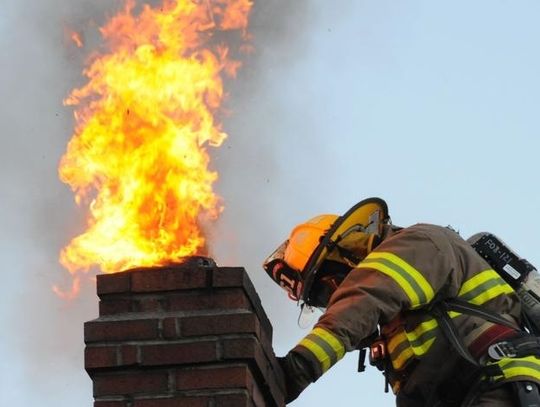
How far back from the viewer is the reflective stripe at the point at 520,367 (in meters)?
4.74

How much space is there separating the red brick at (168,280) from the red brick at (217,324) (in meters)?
0.16

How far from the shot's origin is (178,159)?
5191 mm

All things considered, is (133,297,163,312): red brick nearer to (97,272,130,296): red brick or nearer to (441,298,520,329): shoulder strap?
(97,272,130,296): red brick

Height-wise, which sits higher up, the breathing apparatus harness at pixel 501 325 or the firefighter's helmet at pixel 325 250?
the firefighter's helmet at pixel 325 250

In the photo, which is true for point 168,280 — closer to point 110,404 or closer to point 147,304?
point 147,304

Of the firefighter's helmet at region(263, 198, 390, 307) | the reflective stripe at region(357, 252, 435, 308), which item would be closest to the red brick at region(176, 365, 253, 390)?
the reflective stripe at region(357, 252, 435, 308)

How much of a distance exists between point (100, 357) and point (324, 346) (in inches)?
36.4

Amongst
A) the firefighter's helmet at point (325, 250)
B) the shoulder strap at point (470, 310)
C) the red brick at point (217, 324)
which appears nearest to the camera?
the red brick at point (217, 324)

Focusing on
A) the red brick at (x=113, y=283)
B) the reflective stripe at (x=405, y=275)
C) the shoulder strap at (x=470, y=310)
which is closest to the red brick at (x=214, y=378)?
the red brick at (x=113, y=283)

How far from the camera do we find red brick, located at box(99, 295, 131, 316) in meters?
4.02

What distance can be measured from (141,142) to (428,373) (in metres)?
1.75

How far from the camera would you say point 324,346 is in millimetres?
4270

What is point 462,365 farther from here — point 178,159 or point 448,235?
point 178,159

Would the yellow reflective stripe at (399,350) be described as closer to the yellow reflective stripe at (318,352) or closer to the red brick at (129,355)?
the yellow reflective stripe at (318,352)
